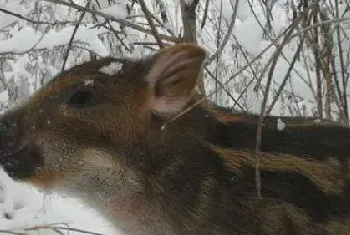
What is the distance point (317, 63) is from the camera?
5.14 metres

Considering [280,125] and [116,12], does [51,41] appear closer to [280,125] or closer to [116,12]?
[116,12]

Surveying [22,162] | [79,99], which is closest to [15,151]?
[22,162]

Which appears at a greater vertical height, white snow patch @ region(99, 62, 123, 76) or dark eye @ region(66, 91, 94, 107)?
white snow patch @ region(99, 62, 123, 76)

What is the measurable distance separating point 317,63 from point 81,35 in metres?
1.53

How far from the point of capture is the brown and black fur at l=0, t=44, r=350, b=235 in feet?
10.3

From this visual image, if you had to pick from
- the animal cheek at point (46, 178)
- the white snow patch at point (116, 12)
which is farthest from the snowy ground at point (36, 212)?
the animal cheek at point (46, 178)

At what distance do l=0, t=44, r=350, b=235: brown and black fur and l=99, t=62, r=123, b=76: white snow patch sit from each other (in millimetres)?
21

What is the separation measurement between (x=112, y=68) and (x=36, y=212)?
8.26 ft

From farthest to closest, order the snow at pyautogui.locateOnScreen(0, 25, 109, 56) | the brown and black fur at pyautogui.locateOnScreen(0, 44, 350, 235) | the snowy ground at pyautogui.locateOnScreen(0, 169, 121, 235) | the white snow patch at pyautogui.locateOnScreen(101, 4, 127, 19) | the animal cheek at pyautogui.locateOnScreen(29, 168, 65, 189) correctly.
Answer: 1. the snowy ground at pyautogui.locateOnScreen(0, 169, 121, 235)
2. the snow at pyautogui.locateOnScreen(0, 25, 109, 56)
3. the white snow patch at pyautogui.locateOnScreen(101, 4, 127, 19)
4. the animal cheek at pyautogui.locateOnScreen(29, 168, 65, 189)
5. the brown and black fur at pyautogui.locateOnScreen(0, 44, 350, 235)

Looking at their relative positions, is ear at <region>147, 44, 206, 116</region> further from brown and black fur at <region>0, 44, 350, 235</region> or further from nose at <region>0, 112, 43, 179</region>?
nose at <region>0, 112, 43, 179</region>

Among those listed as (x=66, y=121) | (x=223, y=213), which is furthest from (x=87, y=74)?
(x=223, y=213)

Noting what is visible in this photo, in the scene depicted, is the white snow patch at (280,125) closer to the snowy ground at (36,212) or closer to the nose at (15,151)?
the nose at (15,151)

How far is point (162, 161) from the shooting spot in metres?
3.25

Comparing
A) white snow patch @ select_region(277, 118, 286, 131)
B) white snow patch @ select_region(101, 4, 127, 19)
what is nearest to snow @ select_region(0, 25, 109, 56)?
white snow patch @ select_region(101, 4, 127, 19)
